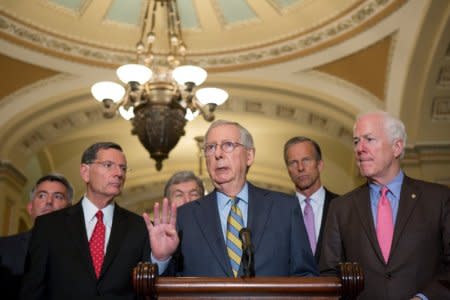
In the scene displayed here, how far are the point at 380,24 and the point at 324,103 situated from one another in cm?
146

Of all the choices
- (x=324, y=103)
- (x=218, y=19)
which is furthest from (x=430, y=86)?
(x=218, y=19)

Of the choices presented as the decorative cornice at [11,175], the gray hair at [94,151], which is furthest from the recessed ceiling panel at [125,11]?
the gray hair at [94,151]

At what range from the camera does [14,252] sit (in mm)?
3242

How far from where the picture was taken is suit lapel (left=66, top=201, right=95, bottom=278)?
295 cm

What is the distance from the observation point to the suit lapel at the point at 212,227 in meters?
2.49

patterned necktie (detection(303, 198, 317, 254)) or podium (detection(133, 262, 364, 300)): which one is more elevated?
patterned necktie (detection(303, 198, 317, 254))

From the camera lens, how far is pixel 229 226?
2.60 meters

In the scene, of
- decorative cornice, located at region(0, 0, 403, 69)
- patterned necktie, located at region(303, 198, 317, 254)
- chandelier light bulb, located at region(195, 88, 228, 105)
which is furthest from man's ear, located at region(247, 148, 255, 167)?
decorative cornice, located at region(0, 0, 403, 69)

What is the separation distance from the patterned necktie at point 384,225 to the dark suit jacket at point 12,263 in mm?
1622

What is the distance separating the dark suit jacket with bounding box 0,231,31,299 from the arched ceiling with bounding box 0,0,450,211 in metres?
5.64

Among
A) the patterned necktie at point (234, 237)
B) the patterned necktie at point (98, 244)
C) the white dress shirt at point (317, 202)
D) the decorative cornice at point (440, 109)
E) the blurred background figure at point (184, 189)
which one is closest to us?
the patterned necktie at point (234, 237)

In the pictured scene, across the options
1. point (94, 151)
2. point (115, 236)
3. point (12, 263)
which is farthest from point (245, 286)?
point (12, 263)

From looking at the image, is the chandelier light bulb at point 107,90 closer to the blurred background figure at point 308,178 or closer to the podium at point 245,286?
the blurred background figure at point 308,178

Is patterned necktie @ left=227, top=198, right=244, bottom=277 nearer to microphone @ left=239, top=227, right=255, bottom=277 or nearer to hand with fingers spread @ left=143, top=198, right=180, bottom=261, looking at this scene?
hand with fingers spread @ left=143, top=198, right=180, bottom=261
